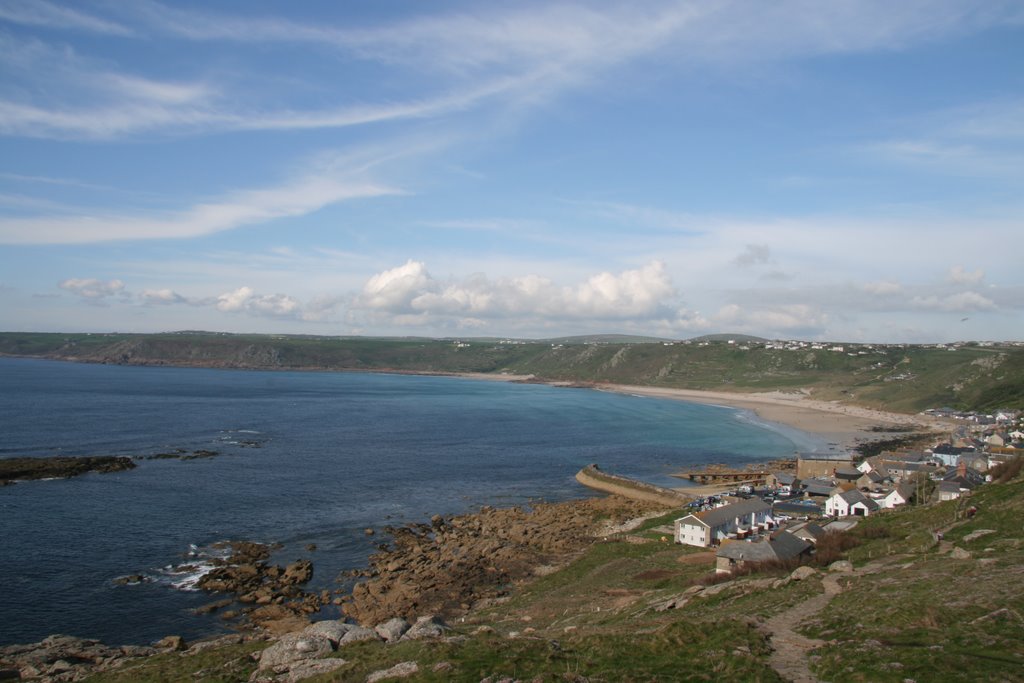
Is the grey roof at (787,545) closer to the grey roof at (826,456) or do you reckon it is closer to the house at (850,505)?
the house at (850,505)

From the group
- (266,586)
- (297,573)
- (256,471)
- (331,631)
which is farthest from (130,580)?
(256,471)

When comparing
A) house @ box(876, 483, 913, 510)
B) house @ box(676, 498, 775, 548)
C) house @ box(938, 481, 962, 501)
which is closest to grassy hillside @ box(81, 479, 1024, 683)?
house @ box(676, 498, 775, 548)

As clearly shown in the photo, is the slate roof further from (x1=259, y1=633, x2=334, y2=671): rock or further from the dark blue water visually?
(x1=259, y1=633, x2=334, y2=671): rock

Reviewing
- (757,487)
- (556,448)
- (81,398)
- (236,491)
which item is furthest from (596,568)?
(81,398)

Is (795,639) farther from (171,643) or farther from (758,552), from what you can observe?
(171,643)

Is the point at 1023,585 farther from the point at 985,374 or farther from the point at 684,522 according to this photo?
the point at 985,374

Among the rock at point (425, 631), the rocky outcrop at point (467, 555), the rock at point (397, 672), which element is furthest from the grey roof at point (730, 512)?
the rock at point (397, 672)
